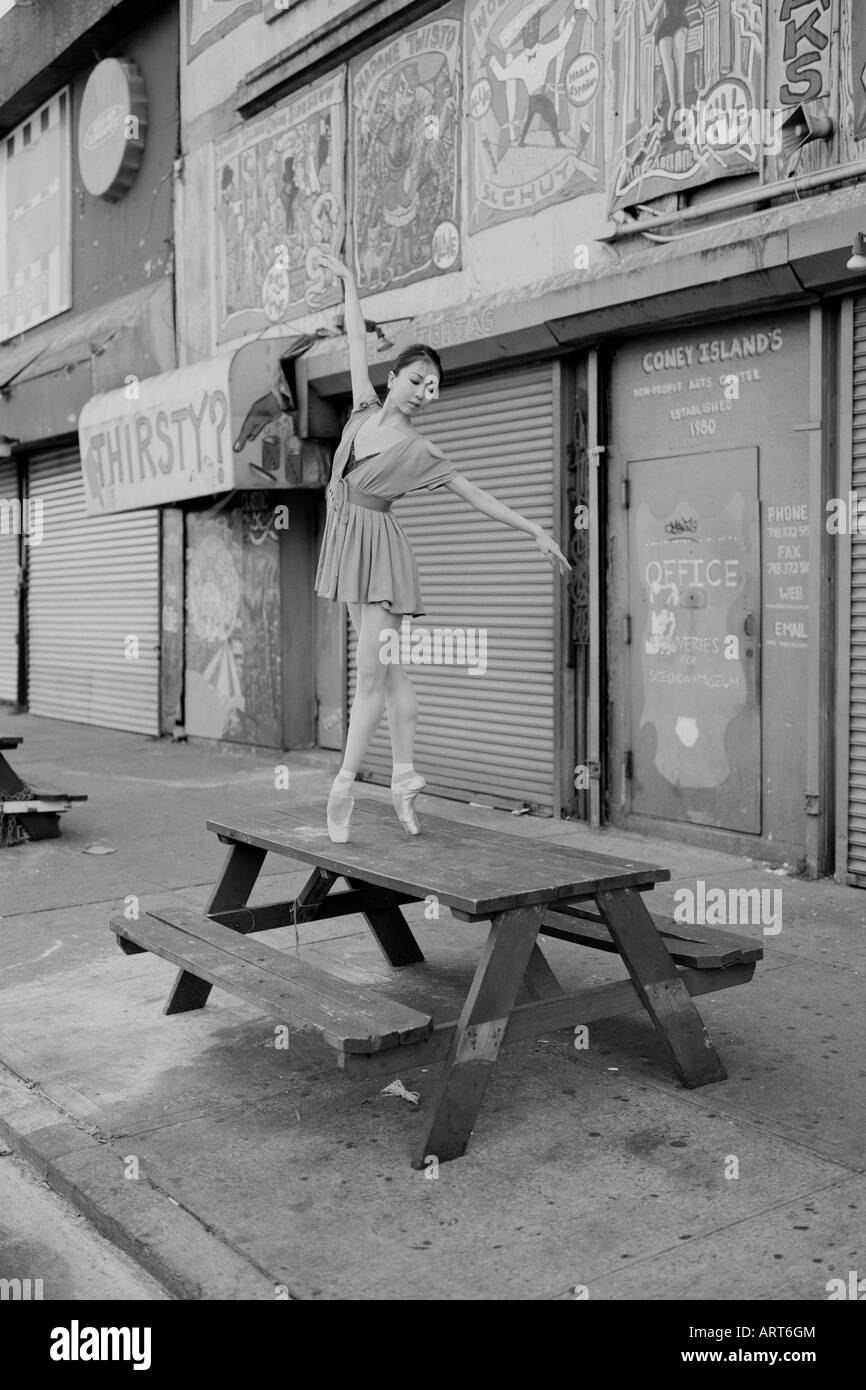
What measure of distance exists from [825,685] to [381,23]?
6189mm

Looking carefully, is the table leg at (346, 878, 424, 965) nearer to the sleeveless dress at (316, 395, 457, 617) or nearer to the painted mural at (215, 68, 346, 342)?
the sleeveless dress at (316, 395, 457, 617)

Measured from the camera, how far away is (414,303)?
32.6 ft

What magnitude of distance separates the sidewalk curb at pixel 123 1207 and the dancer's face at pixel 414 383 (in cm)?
268

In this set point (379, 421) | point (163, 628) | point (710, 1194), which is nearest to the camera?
point (710, 1194)

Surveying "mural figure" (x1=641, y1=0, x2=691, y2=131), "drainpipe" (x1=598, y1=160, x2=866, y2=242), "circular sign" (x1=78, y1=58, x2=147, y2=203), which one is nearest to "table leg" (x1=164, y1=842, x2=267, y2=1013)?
"drainpipe" (x1=598, y1=160, x2=866, y2=242)

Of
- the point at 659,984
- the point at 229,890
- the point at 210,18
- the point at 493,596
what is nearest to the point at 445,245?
the point at 493,596

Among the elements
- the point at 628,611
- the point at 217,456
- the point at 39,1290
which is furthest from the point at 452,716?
the point at 39,1290

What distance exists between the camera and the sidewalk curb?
3162mm

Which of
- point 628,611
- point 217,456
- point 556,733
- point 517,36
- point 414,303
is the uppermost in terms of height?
point 517,36

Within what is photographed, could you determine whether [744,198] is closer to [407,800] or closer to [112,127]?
[407,800]

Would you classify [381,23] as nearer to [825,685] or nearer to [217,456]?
[217,456]

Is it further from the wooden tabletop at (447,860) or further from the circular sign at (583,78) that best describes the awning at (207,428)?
the wooden tabletop at (447,860)

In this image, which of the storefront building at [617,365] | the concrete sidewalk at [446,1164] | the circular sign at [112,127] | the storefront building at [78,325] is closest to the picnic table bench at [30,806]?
the concrete sidewalk at [446,1164]

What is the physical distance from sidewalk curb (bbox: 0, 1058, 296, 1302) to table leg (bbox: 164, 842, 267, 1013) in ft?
2.66
